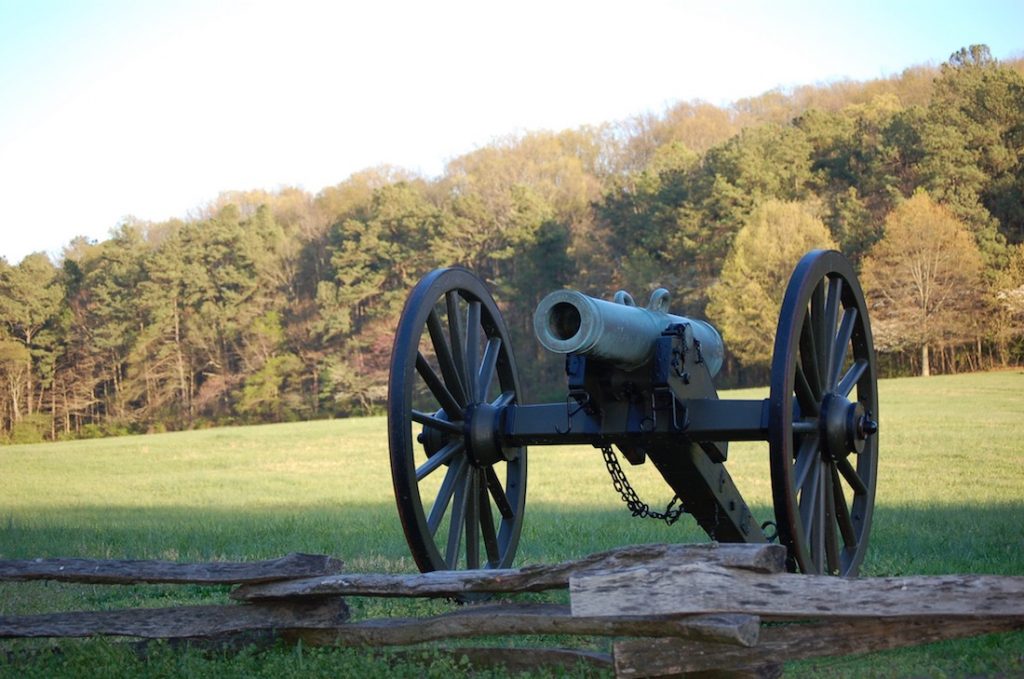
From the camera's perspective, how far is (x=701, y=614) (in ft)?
14.2

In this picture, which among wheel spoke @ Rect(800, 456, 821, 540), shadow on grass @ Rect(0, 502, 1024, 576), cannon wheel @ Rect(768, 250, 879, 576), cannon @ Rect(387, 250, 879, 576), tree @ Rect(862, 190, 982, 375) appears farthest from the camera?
tree @ Rect(862, 190, 982, 375)

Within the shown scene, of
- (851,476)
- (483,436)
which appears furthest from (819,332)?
(483,436)

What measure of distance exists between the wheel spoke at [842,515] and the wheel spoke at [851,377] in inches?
19.6

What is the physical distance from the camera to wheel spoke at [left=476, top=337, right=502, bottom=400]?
7.06 meters

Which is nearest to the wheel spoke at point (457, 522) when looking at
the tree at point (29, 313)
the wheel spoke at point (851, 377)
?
the wheel spoke at point (851, 377)

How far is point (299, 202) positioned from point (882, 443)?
60380 mm

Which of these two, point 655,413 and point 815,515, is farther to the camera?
point 815,515

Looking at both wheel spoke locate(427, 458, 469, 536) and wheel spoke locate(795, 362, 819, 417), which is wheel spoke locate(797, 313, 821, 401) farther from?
wheel spoke locate(427, 458, 469, 536)

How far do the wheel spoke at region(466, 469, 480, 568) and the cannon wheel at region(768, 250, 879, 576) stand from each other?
183cm

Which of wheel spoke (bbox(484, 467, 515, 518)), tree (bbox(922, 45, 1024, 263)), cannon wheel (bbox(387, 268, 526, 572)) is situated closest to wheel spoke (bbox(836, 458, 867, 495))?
cannon wheel (bbox(387, 268, 526, 572))

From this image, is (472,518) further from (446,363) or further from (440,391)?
(446,363)

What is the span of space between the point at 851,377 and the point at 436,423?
8.63ft

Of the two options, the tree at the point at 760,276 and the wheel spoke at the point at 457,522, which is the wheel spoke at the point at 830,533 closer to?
the wheel spoke at the point at 457,522

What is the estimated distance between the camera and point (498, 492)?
7391mm
